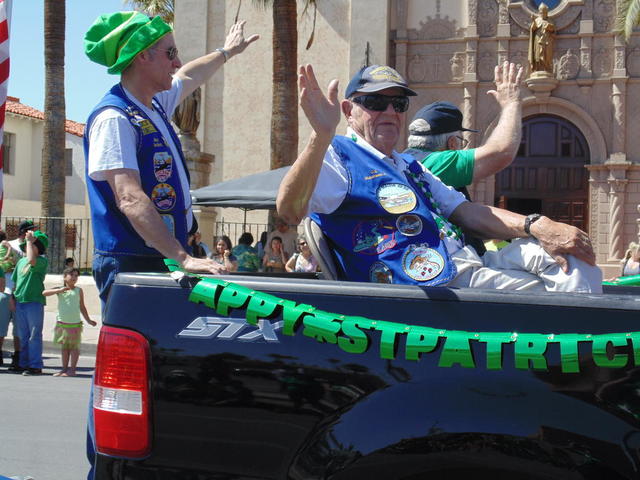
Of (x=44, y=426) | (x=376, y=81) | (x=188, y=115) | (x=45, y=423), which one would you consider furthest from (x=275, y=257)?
(x=376, y=81)

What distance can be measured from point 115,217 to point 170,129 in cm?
53

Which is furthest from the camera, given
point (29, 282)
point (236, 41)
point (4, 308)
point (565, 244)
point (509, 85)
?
point (4, 308)

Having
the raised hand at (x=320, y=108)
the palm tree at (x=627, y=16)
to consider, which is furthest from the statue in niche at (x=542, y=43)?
the raised hand at (x=320, y=108)

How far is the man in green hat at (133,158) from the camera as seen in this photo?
3.20 metres

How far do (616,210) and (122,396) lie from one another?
21072 millimetres

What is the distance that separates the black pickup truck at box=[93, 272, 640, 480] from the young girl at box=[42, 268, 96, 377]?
7.47m

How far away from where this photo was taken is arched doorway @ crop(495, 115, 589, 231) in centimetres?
2253

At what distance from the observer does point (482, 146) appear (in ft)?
13.6

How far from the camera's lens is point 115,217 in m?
3.34

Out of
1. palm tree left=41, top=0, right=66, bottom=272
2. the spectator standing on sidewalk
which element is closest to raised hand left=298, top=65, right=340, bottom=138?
the spectator standing on sidewalk

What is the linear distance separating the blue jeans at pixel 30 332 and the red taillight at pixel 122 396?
7.76 m

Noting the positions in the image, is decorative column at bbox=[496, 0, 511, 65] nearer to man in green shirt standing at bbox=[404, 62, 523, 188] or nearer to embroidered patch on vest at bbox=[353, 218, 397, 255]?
man in green shirt standing at bbox=[404, 62, 523, 188]

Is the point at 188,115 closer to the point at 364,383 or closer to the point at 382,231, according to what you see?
the point at 382,231

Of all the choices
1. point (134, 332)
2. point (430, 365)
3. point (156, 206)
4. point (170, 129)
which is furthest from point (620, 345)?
point (170, 129)
